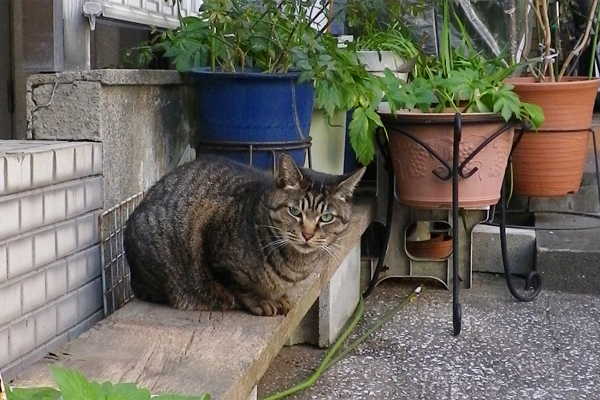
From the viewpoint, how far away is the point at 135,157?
9.52 feet

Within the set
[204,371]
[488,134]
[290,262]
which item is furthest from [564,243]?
[204,371]

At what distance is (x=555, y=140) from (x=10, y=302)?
3179mm

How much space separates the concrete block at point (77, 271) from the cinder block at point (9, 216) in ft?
1.18

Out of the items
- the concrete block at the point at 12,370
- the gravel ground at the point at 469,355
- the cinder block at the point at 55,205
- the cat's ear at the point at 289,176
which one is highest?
the cat's ear at the point at 289,176

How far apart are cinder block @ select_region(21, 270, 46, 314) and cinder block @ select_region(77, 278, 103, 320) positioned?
0.80ft

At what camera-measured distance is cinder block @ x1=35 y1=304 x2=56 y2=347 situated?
2258 millimetres

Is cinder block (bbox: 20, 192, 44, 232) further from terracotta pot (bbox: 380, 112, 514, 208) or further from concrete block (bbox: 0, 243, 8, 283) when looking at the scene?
terracotta pot (bbox: 380, 112, 514, 208)

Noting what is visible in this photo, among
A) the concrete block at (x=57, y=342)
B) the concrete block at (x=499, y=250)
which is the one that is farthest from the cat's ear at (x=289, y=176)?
A: the concrete block at (x=499, y=250)

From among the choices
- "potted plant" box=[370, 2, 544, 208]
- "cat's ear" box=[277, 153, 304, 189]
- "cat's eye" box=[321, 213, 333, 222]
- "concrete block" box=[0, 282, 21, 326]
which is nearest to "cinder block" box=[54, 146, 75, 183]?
"concrete block" box=[0, 282, 21, 326]

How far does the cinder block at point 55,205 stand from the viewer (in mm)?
→ 2270

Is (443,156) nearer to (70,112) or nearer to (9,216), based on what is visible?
(70,112)

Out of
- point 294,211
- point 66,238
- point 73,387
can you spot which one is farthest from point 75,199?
point 73,387

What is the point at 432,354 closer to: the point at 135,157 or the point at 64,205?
the point at 135,157

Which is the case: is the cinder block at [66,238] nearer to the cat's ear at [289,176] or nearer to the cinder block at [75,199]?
the cinder block at [75,199]
